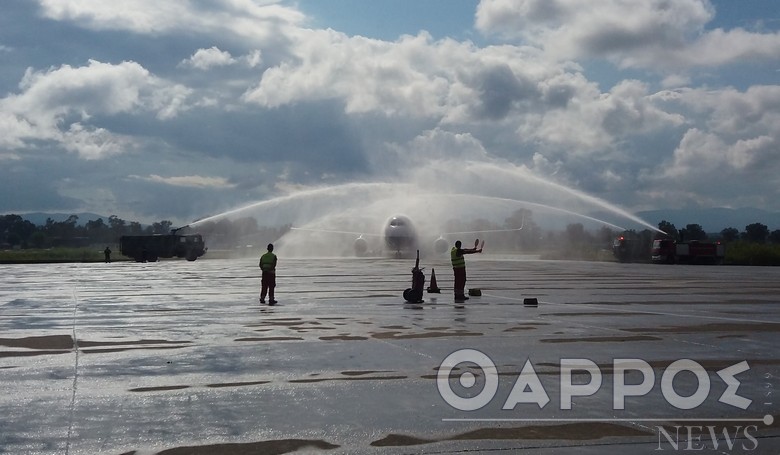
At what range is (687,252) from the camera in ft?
229

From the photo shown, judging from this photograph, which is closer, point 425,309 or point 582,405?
point 582,405

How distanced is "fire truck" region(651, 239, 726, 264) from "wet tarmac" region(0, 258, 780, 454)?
48.4 m

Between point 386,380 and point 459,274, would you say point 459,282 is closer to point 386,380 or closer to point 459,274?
point 459,274

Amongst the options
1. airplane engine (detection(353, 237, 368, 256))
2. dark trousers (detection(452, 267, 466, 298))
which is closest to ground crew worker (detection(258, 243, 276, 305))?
dark trousers (detection(452, 267, 466, 298))

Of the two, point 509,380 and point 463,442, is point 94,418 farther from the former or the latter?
point 509,380

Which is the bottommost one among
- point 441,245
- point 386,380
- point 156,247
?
point 386,380

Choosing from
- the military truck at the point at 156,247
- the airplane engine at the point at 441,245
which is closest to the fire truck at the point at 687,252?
the airplane engine at the point at 441,245

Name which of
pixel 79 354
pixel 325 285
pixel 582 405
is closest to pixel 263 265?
pixel 325 285

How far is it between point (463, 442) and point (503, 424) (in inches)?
34.4

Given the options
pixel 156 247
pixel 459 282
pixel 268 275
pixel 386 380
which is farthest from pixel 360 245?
pixel 386 380

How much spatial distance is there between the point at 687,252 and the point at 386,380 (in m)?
64.3

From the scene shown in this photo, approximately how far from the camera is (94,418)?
8.91 metres

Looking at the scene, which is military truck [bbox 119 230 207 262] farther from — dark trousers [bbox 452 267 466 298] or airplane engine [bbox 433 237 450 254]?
dark trousers [bbox 452 267 466 298]

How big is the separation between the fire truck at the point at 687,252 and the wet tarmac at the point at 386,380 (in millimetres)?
48413
